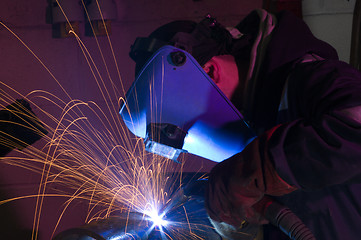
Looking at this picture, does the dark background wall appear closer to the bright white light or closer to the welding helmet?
the welding helmet

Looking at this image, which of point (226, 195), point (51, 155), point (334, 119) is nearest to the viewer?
point (334, 119)

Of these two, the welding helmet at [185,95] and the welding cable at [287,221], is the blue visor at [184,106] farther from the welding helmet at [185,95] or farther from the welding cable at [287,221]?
the welding cable at [287,221]

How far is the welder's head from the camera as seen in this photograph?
142 centimetres

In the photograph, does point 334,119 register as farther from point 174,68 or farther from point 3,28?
point 3,28

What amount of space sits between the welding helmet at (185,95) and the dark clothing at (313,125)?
159mm

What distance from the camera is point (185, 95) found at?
1.37m

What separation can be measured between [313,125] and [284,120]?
277 millimetres

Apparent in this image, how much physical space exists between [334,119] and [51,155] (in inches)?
101

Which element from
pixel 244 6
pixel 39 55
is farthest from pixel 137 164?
pixel 244 6

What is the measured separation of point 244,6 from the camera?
9.33ft

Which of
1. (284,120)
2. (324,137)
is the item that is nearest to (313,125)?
(324,137)

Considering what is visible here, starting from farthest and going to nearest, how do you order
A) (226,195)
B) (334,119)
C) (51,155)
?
(51,155) → (226,195) → (334,119)

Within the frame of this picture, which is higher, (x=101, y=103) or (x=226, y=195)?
(x=226, y=195)

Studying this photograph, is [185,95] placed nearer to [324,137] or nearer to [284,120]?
[284,120]
